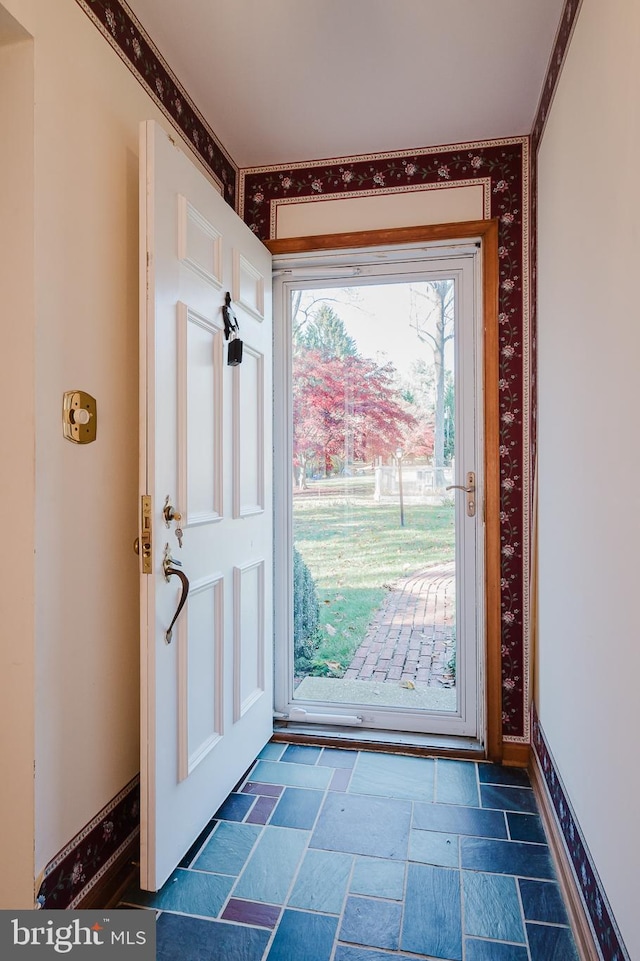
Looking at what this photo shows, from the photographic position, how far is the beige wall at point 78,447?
1.33 meters

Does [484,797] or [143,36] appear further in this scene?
[484,797]

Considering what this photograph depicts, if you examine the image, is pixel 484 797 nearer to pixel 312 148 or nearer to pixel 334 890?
pixel 334 890

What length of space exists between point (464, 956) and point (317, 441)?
6.12 feet

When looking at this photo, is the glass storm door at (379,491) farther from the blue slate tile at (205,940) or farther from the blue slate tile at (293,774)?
the blue slate tile at (205,940)

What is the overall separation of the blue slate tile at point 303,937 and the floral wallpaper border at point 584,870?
2.05ft

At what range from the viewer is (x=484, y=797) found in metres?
2.12

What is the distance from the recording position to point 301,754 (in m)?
2.45

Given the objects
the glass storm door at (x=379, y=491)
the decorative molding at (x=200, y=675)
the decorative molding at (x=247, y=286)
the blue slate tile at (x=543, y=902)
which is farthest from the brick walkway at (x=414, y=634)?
the decorative molding at (x=247, y=286)

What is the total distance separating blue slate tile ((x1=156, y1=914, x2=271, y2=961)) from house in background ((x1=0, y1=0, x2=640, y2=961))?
240mm

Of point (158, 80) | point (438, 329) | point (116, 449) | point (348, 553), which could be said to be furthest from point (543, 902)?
point (158, 80)

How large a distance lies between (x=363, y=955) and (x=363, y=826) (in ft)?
1.75

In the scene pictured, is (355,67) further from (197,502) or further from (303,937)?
(303,937)

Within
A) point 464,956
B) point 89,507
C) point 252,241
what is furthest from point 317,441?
point 464,956

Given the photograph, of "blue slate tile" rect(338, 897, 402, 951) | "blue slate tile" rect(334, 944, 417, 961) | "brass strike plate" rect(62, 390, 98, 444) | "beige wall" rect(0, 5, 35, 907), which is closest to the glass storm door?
"blue slate tile" rect(338, 897, 402, 951)
